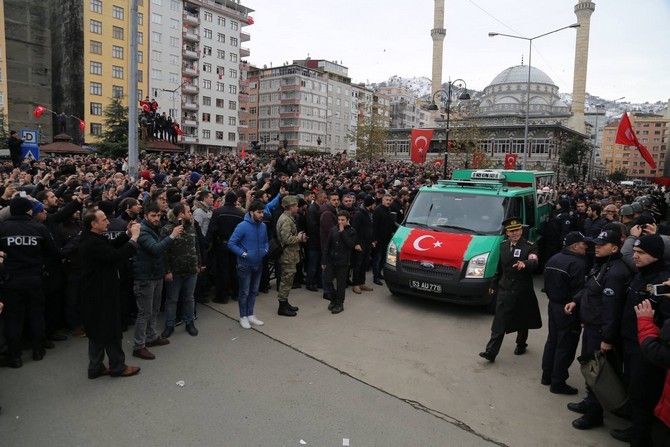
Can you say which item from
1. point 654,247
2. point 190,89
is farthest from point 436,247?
point 190,89

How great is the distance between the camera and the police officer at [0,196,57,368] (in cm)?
507

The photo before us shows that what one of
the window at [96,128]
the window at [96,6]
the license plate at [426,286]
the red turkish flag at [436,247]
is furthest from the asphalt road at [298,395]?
the window at [96,6]

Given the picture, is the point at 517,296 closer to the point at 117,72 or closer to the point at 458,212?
the point at 458,212

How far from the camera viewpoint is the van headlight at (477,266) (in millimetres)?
Result: 7239

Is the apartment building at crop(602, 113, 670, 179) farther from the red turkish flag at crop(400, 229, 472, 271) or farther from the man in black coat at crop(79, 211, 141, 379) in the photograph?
the man in black coat at crop(79, 211, 141, 379)

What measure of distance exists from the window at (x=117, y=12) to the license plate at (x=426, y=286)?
5931 cm

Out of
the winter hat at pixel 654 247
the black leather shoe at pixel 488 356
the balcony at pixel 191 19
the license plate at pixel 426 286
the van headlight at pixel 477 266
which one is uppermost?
the balcony at pixel 191 19

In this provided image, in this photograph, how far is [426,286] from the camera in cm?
752

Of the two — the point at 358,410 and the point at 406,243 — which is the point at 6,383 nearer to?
the point at 358,410

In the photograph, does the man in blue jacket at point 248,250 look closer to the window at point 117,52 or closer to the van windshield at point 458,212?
the van windshield at point 458,212

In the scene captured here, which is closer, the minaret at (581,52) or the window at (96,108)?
the window at (96,108)

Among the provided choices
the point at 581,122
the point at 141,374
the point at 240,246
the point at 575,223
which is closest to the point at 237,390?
the point at 141,374

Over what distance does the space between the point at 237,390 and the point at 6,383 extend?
2456 millimetres

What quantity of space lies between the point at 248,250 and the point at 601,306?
14.7ft
